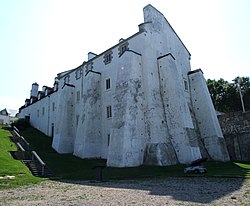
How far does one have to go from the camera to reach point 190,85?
89.5ft

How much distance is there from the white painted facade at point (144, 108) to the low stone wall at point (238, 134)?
3.40 m

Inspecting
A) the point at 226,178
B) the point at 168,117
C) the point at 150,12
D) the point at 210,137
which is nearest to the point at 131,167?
the point at 168,117

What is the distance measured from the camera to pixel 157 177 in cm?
1432

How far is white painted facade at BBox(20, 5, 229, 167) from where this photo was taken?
20.3 meters

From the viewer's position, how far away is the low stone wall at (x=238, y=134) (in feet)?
83.9

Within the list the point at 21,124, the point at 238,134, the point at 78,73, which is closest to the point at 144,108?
the point at 238,134

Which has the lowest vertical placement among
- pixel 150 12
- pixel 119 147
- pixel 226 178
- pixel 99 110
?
pixel 226 178

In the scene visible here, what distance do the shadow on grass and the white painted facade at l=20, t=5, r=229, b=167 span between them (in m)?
1.97

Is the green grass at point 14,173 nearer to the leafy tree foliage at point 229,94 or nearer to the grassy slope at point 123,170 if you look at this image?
the grassy slope at point 123,170

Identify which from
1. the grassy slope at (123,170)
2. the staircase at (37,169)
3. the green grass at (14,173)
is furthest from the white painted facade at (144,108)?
the green grass at (14,173)

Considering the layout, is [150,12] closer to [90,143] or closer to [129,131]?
[129,131]

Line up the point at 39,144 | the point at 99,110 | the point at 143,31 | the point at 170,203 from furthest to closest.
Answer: the point at 39,144 → the point at 99,110 → the point at 143,31 → the point at 170,203

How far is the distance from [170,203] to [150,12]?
22565mm

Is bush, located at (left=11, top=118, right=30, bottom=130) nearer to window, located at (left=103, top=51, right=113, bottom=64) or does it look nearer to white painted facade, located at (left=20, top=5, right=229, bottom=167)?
white painted facade, located at (left=20, top=5, right=229, bottom=167)
